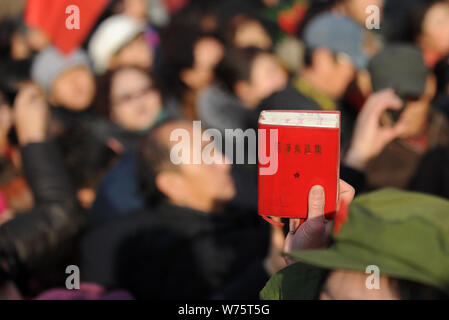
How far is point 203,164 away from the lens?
7.18 ft

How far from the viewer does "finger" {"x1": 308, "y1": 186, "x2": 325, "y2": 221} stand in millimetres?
1063

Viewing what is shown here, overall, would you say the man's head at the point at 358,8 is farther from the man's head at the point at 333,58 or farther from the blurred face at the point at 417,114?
the blurred face at the point at 417,114

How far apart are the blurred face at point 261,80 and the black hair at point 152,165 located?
1.20 meters

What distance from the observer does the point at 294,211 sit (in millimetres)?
1080

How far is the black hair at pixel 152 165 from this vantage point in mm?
2252

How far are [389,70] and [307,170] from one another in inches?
50.3

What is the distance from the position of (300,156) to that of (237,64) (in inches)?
96.6

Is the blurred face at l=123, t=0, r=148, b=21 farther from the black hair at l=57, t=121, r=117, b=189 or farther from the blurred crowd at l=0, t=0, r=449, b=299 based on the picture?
the black hair at l=57, t=121, r=117, b=189

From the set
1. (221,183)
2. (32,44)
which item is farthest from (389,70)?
(32,44)

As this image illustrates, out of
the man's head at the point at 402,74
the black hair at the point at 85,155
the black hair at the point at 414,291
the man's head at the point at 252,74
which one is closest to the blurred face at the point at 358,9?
the man's head at the point at 252,74

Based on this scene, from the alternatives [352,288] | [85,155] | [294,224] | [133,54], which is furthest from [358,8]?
[352,288]

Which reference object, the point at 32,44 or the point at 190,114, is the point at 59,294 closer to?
the point at 190,114

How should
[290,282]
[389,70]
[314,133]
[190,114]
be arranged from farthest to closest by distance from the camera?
[190,114] < [389,70] < [290,282] < [314,133]
